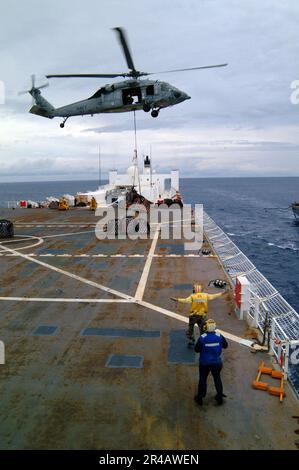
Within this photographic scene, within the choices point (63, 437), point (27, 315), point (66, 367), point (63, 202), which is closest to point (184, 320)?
point (66, 367)

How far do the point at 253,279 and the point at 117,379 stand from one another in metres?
9.84

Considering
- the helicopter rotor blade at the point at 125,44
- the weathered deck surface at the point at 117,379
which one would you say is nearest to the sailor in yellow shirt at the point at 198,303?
the weathered deck surface at the point at 117,379

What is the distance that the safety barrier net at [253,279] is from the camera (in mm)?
12086

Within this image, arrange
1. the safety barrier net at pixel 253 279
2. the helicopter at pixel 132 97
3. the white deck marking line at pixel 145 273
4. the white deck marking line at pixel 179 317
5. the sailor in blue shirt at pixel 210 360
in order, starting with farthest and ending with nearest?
the helicopter at pixel 132 97, the white deck marking line at pixel 145 273, the safety barrier net at pixel 253 279, the white deck marking line at pixel 179 317, the sailor in blue shirt at pixel 210 360

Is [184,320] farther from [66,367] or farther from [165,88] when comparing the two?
[165,88]

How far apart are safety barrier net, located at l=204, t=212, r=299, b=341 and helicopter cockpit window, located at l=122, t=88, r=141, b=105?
9.17 meters

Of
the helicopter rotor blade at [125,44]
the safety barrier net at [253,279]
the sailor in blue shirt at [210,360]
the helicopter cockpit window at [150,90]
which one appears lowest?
the safety barrier net at [253,279]

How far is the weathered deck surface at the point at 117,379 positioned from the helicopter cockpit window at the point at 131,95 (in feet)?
33.7

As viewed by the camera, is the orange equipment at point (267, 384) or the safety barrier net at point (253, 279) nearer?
the orange equipment at point (267, 384)

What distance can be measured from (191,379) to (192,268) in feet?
30.8

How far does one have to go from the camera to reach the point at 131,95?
20.5m

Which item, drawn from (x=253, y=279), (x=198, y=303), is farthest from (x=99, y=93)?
(x=198, y=303)

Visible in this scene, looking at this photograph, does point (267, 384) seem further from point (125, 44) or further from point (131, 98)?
point (131, 98)

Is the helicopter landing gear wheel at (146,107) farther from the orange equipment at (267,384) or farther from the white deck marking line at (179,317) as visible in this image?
the orange equipment at (267,384)
